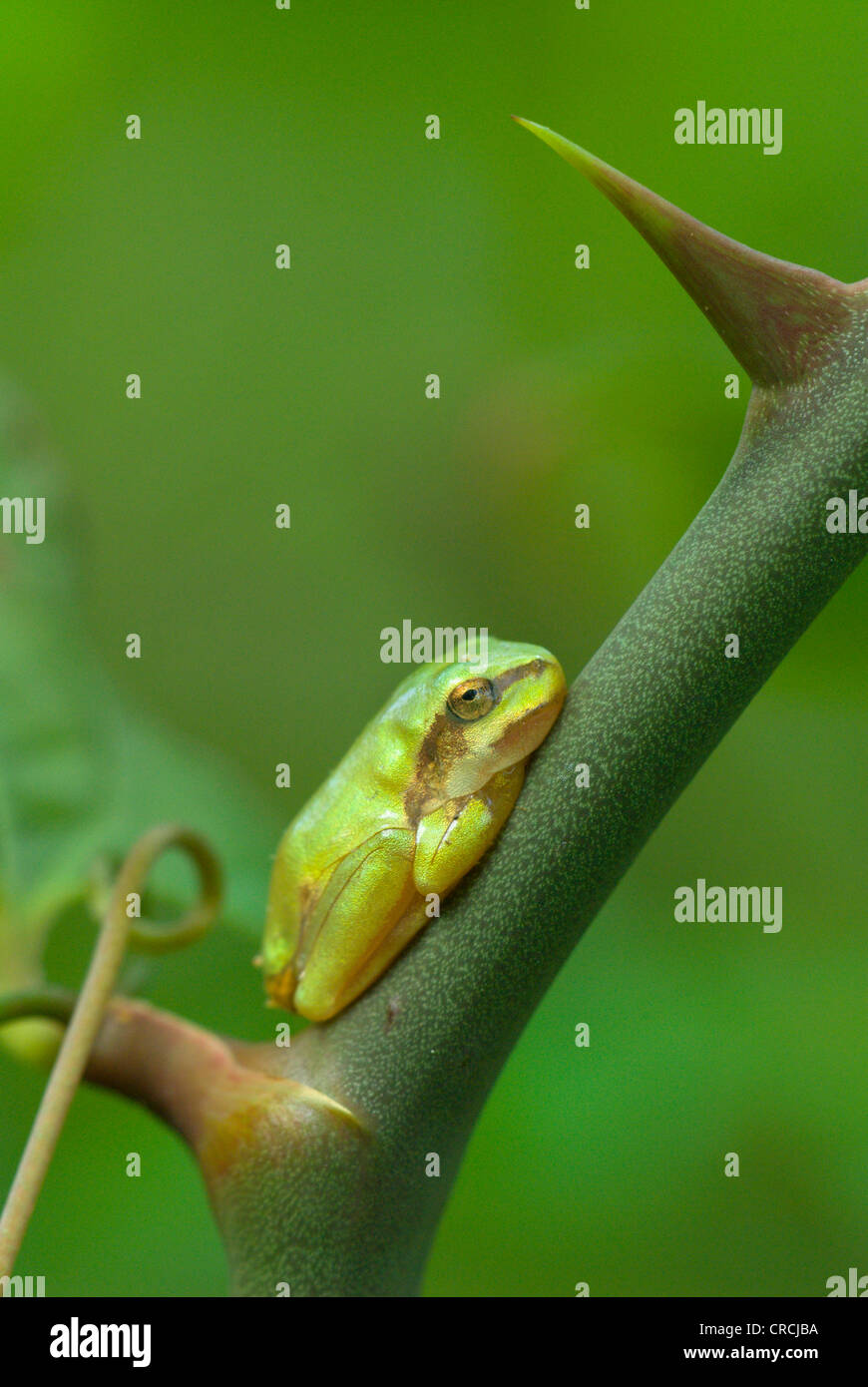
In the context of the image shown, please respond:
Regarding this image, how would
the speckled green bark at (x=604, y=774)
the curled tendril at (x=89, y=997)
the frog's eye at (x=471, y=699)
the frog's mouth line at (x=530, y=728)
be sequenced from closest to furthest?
the speckled green bark at (x=604, y=774) → the curled tendril at (x=89, y=997) → the frog's mouth line at (x=530, y=728) → the frog's eye at (x=471, y=699)

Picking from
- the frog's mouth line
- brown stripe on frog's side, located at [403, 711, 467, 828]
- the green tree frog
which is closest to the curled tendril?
the green tree frog

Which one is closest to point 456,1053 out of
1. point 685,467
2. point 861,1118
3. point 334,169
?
point 861,1118

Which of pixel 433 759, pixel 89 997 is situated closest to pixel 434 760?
pixel 433 759

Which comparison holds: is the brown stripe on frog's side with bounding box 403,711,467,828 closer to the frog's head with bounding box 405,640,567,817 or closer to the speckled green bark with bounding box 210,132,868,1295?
the frog's head with bounding box 405,640,567,817

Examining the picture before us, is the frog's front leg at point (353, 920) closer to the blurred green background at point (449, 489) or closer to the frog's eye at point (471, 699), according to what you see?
the frog's eye at point (471, 699)

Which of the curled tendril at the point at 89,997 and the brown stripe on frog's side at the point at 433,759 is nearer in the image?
the curled tendril at the point at 89,997

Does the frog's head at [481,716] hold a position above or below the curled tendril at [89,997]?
above

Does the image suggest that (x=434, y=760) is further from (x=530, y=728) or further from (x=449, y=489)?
(x=449, y=489)

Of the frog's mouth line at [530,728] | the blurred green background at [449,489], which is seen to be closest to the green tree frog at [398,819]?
the frog's mouth line at [530,728]
